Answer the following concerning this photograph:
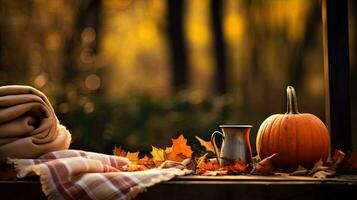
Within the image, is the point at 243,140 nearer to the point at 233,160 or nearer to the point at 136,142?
the point at 233,160

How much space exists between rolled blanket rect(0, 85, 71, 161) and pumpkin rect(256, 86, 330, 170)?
0.72 m

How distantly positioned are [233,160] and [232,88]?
11.1ft

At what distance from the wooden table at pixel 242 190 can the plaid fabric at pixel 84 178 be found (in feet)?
0.12

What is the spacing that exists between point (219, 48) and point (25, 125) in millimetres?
3786

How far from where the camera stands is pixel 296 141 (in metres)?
1.79

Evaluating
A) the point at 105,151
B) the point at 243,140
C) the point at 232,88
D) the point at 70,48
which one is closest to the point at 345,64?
the point at 243,140

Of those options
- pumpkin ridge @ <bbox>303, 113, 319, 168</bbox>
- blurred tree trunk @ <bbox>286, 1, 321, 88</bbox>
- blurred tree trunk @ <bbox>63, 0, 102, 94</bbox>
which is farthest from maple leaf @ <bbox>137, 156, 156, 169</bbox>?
blurred tree trunk @ <bbox>286, 1, 321, 88</bbox>

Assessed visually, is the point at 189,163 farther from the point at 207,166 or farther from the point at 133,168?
the point at 133,168

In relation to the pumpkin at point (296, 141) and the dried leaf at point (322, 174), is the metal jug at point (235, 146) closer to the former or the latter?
the pumpkin at point (296, 141)

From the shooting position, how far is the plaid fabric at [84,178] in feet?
4.73

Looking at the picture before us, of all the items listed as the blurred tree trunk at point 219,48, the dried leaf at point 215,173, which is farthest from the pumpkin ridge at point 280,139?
the blurred tree trunk at point 219,48

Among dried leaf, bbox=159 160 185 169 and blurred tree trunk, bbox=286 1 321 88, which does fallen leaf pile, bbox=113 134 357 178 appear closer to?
dried leaf, bbox=159 160 185 169

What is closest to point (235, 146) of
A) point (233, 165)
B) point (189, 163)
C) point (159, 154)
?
point (233, 165)

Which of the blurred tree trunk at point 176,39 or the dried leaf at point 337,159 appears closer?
the dried leaf at point 337,159
